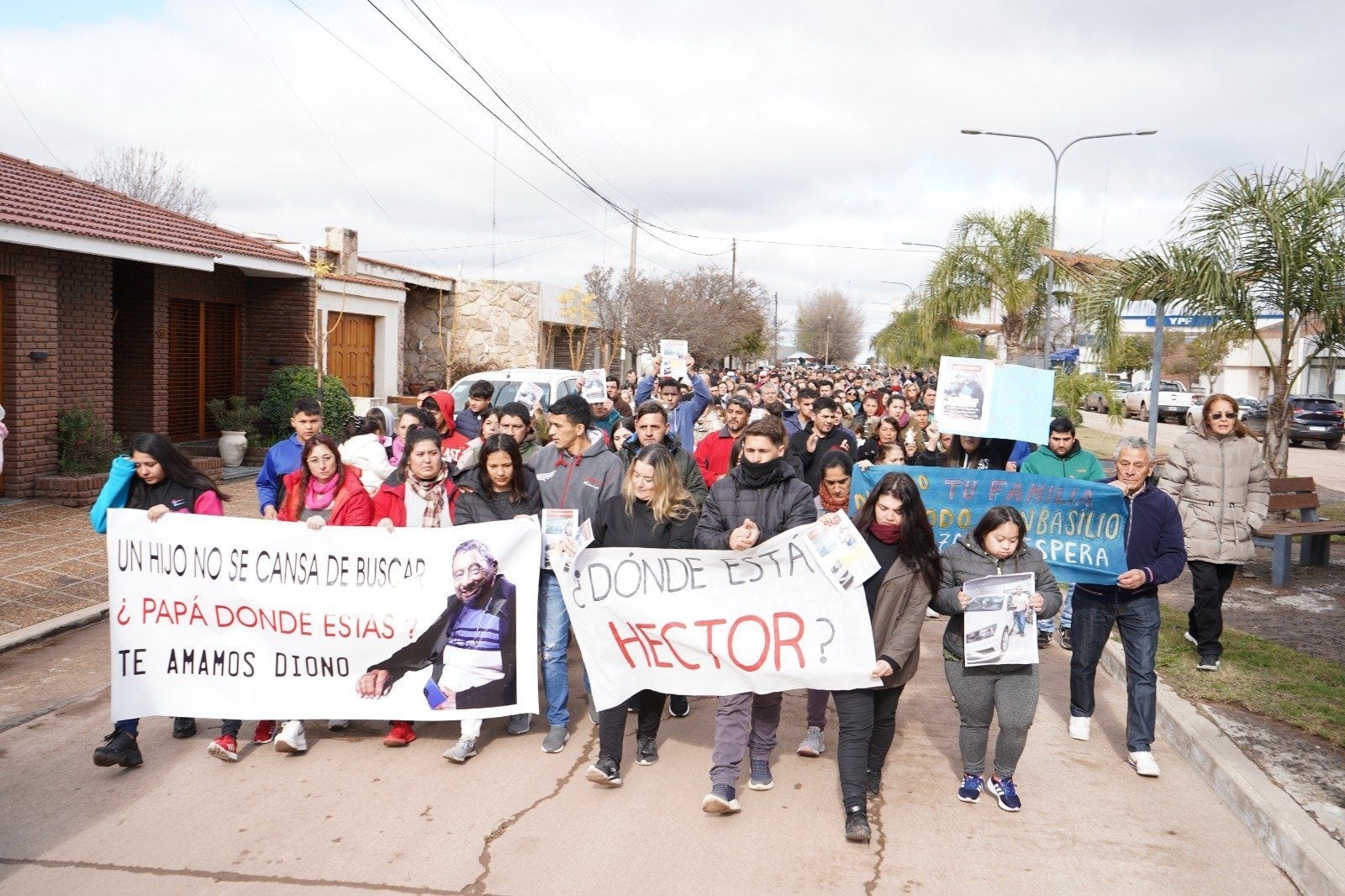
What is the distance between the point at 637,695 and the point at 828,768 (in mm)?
1118

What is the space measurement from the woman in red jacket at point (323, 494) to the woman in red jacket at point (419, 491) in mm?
115

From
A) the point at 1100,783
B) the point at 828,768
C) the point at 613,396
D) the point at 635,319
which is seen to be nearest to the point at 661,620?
the point at 828,768

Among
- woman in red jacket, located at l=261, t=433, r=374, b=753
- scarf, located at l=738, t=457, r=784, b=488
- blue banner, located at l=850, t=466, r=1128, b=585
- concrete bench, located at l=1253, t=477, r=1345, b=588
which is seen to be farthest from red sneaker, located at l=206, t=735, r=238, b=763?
concrete bench, located at l=1253, t=477, r=1345, b=588

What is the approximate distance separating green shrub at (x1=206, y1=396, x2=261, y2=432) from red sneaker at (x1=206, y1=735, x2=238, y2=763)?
12.6 metres

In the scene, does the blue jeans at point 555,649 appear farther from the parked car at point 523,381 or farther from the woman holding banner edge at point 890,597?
the parked car at point 523,381

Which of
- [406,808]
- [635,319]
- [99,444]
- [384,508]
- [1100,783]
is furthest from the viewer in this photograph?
[635,319]

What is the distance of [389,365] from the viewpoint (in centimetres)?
2508

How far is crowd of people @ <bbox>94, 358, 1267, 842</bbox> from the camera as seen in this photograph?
5.36 m

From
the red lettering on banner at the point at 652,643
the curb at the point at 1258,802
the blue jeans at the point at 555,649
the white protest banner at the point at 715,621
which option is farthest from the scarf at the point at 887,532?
the curb at the point at 1258,802

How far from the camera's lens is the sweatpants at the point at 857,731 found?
5129 mm

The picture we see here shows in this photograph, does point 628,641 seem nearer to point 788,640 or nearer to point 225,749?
point 788,640

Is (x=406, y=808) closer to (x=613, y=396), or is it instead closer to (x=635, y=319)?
(x=613, y=396)

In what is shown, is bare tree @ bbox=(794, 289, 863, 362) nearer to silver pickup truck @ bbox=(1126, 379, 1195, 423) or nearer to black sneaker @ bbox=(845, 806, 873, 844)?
silver pickup truck @ bbox=(1126, 379, 1195, 423)

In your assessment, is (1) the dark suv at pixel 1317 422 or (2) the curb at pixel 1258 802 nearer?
(2) the curb at pixel 1258 802
